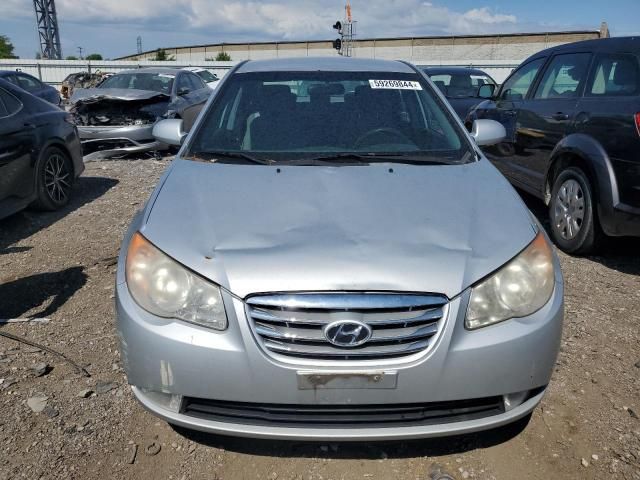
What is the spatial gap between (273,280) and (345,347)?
0.34 m

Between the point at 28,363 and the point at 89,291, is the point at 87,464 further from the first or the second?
the point at 89,291

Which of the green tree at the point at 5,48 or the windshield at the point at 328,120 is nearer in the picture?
the windshield at the point at 328,120

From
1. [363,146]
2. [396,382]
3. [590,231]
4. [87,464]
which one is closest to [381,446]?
[396,382]

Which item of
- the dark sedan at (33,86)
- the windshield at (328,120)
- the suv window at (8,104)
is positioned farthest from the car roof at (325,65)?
the dark sedan at (33,86)

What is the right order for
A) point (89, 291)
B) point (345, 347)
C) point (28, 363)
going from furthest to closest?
1. point (89, 291)
2. point (28, 363)
3. point (345, 347)

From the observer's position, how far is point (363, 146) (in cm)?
310

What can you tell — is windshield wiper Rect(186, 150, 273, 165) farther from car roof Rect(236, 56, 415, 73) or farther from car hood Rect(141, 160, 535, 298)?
car roof Rect(236, 56, 415, 73)

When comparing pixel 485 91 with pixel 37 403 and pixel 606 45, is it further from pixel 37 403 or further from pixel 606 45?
pixel 37 403

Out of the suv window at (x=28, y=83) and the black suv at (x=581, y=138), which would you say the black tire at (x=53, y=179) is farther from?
the suv window at (x=28, y=83)

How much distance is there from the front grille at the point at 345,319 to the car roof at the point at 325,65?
6.74 ft

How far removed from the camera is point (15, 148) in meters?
5.38

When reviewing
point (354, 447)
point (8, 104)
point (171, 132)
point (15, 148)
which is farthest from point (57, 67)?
point (354, 447)

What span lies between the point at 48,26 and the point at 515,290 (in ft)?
199

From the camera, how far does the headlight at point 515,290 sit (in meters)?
2.02
